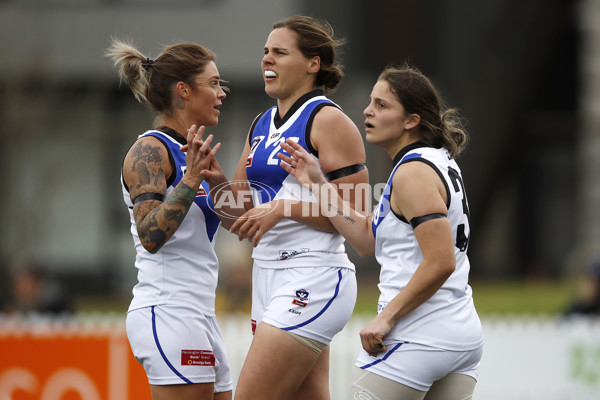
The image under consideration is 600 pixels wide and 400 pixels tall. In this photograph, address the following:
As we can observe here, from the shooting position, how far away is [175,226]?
460cm

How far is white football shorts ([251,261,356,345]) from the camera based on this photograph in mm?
4527

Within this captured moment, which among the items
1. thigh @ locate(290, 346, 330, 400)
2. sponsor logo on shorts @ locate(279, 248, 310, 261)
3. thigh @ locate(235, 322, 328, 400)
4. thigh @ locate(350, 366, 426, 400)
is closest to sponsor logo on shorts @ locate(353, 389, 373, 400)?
thigh @ locate(350, 366, 426, 400)

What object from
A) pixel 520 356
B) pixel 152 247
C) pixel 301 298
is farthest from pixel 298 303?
pixel 520 356

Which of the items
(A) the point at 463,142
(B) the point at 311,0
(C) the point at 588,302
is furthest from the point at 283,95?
(B) the point at 311,0

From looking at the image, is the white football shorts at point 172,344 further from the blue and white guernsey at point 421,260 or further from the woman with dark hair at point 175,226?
the blue and white guernsey at point 421,260

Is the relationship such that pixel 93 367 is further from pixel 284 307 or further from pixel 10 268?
pixel 10 268

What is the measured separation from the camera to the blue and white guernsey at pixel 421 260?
13.6 ft

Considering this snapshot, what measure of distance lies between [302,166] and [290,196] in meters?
0.22

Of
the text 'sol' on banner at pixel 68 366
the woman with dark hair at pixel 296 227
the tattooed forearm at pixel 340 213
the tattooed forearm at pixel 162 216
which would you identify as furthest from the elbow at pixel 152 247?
the text 'sol' on banner at pixel 68 366

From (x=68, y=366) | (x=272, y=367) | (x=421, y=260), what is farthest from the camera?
(x=68, y=366)

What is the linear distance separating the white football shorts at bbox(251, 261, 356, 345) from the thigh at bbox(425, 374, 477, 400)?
61cm

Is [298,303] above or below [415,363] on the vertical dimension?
above

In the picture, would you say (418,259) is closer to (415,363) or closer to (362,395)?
(415,363)

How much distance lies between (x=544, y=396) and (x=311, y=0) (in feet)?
41.4
